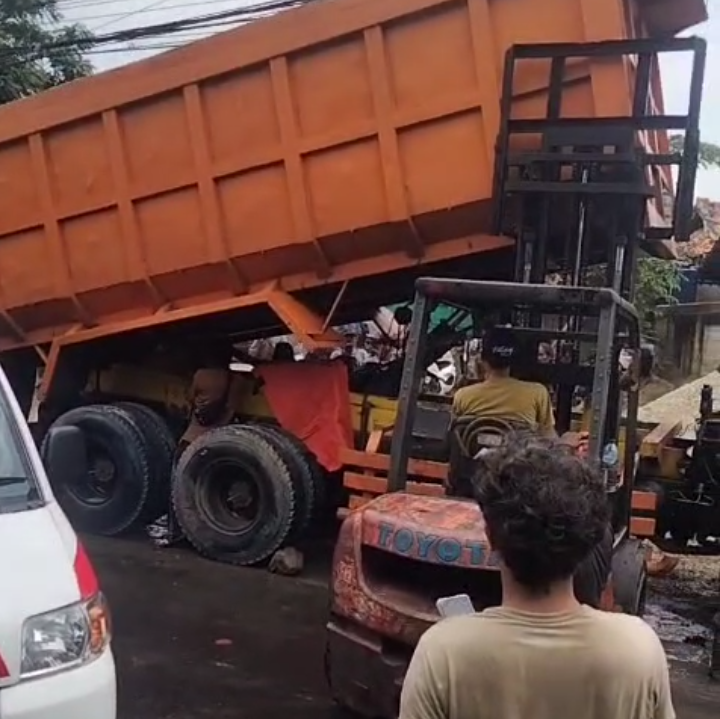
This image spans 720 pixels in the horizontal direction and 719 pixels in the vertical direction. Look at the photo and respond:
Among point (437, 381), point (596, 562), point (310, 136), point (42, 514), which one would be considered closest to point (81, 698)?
point (42, 514)

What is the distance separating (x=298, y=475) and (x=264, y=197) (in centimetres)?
171

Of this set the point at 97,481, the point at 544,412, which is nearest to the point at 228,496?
the point at 97,481

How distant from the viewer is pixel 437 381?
8.68 m

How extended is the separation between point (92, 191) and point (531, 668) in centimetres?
627

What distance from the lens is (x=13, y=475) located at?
3.63m

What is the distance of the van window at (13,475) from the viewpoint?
351cm

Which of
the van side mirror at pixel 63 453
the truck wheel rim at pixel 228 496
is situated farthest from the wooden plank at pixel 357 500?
the van side mirror at pixel 63 453

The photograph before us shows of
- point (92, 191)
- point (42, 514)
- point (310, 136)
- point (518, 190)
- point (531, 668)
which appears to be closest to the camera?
point (531, 668)

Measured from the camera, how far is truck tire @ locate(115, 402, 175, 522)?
786 cm

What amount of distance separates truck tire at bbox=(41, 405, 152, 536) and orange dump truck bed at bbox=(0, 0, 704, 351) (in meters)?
0.60

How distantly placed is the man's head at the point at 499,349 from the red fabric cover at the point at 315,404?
7.41ft

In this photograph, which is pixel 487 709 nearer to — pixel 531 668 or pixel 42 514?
pixel 531 668

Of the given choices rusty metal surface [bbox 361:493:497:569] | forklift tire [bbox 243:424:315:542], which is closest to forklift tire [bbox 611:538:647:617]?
rusty metal surface [bbox 361:493:497:569]

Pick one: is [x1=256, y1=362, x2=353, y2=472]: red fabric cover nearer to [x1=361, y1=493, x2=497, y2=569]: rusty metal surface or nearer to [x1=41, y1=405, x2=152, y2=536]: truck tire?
[x1=41, y1=405, x2=152, y2=536]: truck tire
